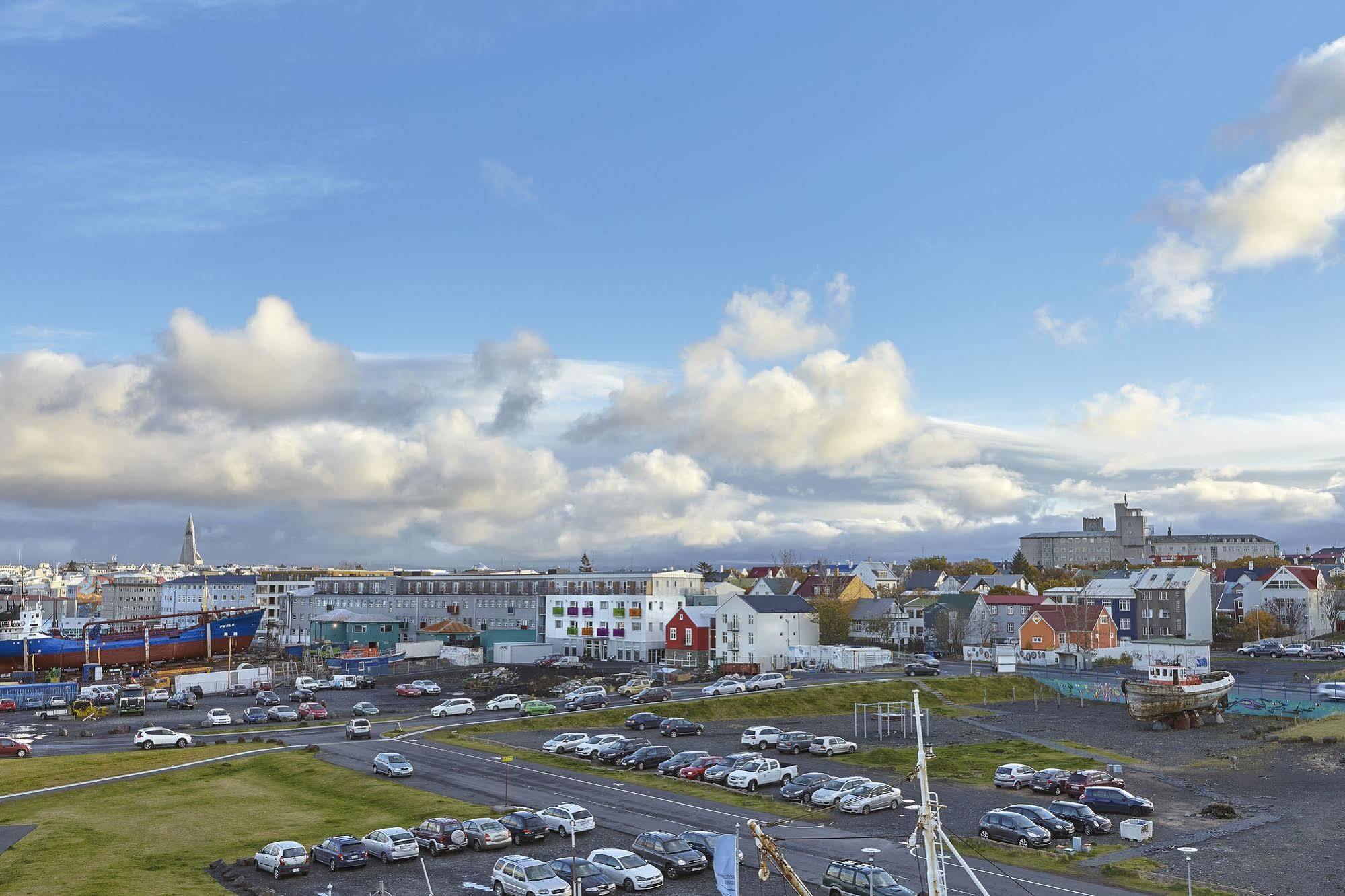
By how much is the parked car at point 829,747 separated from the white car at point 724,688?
74.3 feet

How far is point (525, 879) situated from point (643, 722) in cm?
3713

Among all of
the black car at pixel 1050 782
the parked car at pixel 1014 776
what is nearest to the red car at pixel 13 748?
the parked car at pixel 1014 776

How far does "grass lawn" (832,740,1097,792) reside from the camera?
52.8 meters

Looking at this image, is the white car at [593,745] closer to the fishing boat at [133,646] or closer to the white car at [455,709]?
the white car at [455,709]

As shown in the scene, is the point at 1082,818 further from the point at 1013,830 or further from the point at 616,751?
the point at 616,751

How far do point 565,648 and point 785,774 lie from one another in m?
80.6

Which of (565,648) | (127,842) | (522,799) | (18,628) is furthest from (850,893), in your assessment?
(18,628)

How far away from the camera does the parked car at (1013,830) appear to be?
37250 millimetres

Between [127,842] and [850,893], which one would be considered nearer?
[850,893]

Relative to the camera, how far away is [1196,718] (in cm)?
7306

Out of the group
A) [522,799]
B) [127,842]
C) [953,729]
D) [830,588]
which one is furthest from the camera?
[830,588]

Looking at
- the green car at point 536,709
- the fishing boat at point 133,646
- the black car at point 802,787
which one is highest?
the black car at point 802,787

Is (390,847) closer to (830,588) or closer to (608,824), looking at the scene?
(608,824)

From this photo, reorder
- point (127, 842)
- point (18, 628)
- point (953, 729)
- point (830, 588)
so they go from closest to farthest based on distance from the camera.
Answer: point (127, 842) < point (953, 729) < point (830, 588) < point (18, 628)
